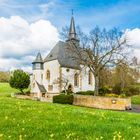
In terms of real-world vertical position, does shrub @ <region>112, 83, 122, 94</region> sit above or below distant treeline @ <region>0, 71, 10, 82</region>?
below

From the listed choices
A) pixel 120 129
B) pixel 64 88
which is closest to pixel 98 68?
pixel 64 88

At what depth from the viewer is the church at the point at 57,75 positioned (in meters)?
88.1

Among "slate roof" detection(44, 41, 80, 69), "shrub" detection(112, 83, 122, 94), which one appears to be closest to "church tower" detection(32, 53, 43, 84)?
"slate roof" detection(44, 41, 80, 69)

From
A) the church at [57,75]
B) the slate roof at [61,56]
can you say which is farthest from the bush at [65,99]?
the slate roof at [61,56]

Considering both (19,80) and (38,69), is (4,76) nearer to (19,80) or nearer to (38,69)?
(19,80)

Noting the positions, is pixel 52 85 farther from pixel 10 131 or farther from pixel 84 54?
pixel 10 131

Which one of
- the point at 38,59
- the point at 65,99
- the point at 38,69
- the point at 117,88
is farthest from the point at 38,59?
the point at 65,99

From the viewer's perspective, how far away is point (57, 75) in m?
88.4

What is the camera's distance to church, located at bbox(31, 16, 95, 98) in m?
88.1

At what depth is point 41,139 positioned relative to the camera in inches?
289

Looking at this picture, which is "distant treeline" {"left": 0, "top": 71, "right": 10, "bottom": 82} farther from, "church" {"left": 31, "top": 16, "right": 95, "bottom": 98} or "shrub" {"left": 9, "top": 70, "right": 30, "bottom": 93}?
"church" {"left": 31, "top": 16, "right": 95, "bottom": 98}

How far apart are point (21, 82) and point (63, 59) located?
16.1 meters

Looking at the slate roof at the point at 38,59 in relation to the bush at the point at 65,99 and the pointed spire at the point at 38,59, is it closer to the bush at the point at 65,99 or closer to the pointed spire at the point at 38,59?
the pointed spire at the point at 38,59

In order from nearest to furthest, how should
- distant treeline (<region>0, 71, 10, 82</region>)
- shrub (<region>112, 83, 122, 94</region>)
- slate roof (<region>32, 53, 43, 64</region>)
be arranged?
shrub (<region>112, 83, 122, 94</region>)
slate roof (<region>32, 53, 43, 64</region>)
distant treeline (<region>0, 71, 10, 82</region>)
